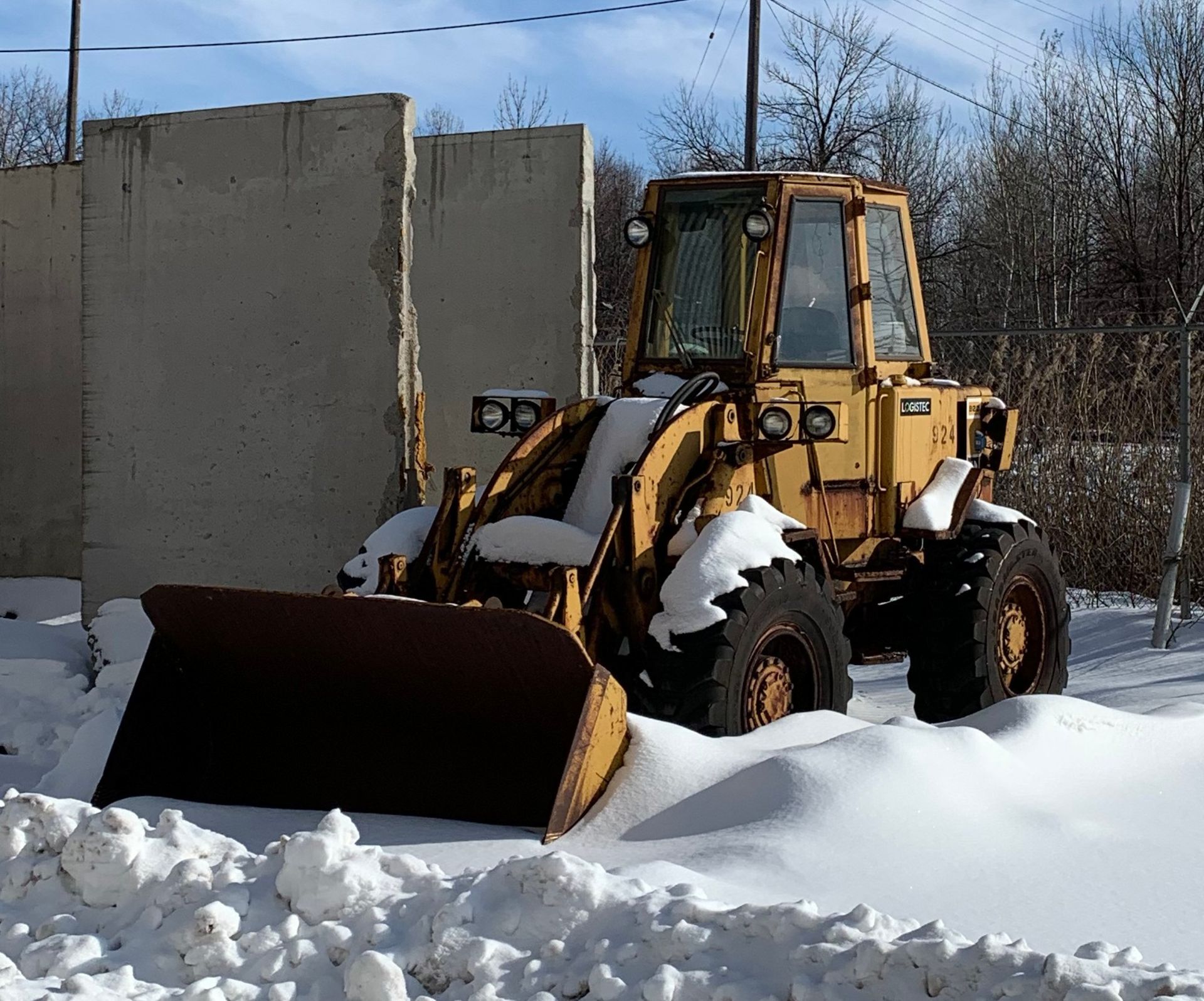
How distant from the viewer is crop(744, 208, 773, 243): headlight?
20.8 feet

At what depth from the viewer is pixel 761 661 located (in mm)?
5793

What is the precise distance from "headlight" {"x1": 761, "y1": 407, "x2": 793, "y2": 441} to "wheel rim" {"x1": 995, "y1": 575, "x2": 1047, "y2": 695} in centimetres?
157

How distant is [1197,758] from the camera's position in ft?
18.5

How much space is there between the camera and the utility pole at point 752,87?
21266 millimetres

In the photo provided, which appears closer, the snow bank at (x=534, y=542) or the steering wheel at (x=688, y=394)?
the snow bank at (x=534, y=542)

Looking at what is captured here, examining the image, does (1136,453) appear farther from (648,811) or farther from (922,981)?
(922,981)

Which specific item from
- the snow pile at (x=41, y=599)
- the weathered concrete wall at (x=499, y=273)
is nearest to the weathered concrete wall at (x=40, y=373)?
the snow pile at (x=41, y=599)

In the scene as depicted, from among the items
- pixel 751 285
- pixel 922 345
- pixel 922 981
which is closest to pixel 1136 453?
pixel 922 345

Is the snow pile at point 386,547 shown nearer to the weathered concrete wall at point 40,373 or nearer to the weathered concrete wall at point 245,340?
the weathered concrete wall at point 245,340

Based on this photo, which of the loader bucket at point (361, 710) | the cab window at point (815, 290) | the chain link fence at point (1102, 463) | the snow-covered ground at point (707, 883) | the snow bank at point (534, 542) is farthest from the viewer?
the chain link fence at point (1102, 463)

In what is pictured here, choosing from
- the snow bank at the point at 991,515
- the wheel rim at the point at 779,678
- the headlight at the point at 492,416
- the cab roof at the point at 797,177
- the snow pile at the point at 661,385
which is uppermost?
the cab roof at the point at 797,177

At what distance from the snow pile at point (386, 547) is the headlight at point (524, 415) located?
613mm

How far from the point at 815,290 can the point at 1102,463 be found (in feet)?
16.9

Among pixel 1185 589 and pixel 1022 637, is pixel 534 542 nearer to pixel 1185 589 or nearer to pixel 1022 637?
pixel 1022 637
